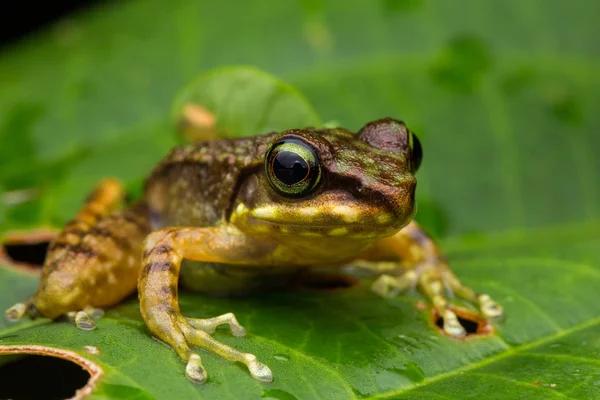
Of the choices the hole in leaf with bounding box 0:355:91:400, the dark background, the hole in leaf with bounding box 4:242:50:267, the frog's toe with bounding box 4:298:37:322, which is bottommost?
the hole in leaf with bounding box 0:355:91:400

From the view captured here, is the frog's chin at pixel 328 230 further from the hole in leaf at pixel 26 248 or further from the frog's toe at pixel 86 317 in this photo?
the hole in leaf at pixel 26 248

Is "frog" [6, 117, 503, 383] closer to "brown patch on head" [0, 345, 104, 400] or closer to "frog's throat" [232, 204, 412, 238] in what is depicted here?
"frog's throat" [232, 204, 412, 238]

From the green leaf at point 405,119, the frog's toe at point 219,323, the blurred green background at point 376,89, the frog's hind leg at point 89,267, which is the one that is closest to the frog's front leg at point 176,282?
the frog's toe at point 219,323

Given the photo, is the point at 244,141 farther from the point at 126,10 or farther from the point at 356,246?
the point at 126,10

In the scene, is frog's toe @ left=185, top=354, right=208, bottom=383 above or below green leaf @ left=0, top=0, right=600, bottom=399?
below

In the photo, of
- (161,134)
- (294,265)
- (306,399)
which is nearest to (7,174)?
(161,134)

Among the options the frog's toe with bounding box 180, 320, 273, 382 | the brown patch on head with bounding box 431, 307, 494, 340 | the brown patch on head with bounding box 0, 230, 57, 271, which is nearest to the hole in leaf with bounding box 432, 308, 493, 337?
the brown patch on head with bounding box 431, 307, 494, 340

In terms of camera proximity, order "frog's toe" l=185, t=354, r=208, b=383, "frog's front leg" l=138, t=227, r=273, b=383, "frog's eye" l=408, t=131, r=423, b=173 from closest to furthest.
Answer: "frog's toe" l=185, t=354, r=208, b=383 → "frog's front leg" l=138, t=227, r=273, b=383 → "frog's eye" l=408, t=131, r=423, b=173
